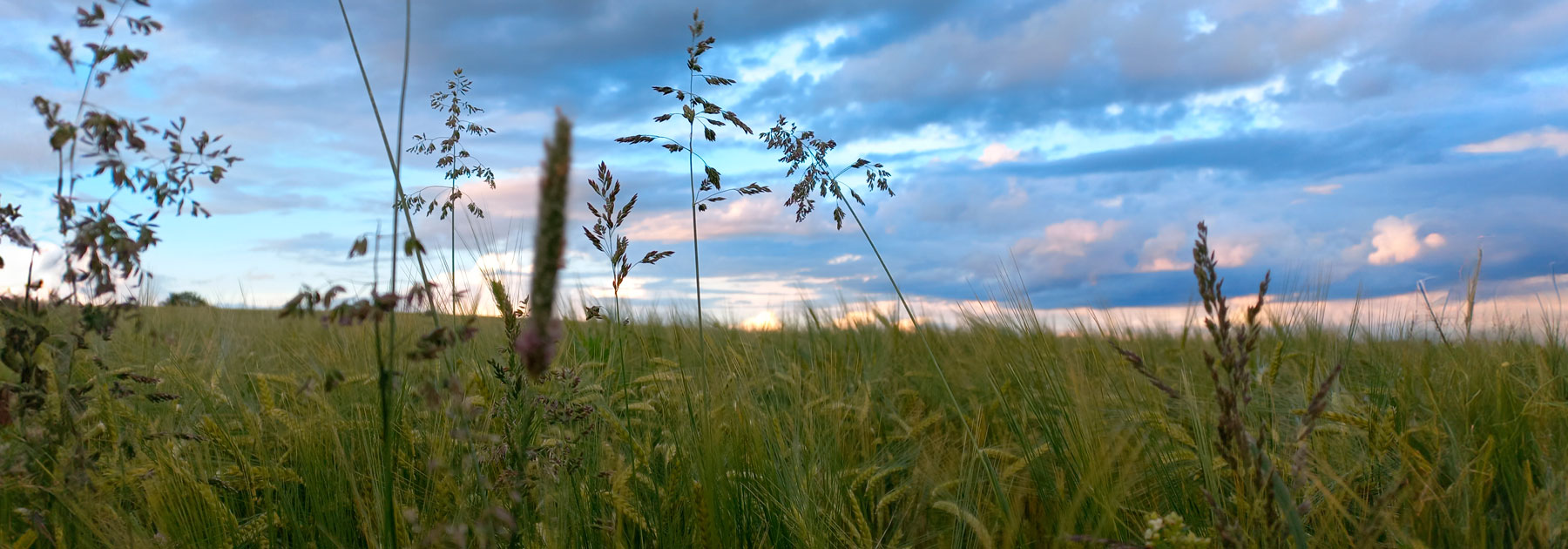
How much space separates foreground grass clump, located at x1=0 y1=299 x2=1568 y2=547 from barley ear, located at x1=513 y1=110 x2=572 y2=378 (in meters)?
0.55

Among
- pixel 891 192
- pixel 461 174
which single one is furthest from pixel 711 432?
pixel 461 174

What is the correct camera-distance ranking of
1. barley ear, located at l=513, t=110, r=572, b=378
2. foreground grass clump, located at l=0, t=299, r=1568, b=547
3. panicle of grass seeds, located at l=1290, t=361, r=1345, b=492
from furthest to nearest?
foreground grass clump, located at l=0, t=299, r=1568, b=547 → panicle of grass seeds, located at l=1290, t=361, r=1345, b=492 → barley ear, located at l=513, t=110, r=572, b=378

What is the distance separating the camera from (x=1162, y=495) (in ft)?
7.28

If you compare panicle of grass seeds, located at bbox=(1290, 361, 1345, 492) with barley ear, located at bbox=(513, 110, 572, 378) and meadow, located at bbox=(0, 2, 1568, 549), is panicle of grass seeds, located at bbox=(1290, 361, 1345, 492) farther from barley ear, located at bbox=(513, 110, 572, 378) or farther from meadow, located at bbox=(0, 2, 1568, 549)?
barley ear, located at bbox=(513, 110, 572, 378)

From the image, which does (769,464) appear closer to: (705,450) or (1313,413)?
(705,450)

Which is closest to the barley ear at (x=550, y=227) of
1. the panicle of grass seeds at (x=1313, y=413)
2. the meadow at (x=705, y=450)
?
the meadow at (x=705, y=450)

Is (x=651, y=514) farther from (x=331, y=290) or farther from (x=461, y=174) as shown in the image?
(x=461, y=174)

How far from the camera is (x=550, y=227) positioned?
27.6 inches

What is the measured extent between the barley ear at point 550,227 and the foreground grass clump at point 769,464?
547 millimetres

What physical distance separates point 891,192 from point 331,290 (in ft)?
7.18

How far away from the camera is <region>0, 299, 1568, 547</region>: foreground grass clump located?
6.16 feet

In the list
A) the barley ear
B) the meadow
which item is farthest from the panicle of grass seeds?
the barley ear

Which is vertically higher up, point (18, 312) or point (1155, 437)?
point (18, 312)

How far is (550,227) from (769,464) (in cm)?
152
